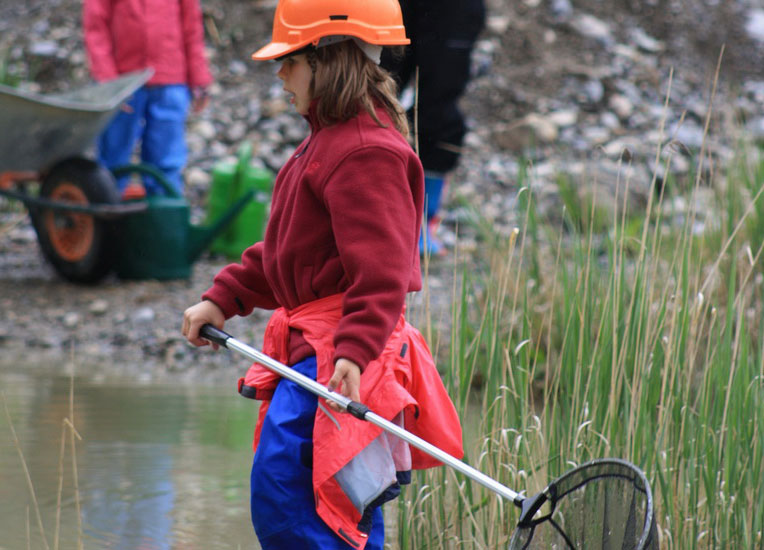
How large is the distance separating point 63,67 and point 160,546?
6.72m

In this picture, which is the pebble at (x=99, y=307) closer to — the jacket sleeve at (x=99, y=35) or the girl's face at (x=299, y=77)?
the jacket sleeve at (x=99, y=35)

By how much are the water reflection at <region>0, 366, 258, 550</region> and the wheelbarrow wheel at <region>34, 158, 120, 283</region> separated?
1.02m

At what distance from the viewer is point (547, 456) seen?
2.51 meters

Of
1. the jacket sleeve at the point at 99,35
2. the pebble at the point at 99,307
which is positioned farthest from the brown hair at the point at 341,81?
the jacket sleeve at the point at 99,35

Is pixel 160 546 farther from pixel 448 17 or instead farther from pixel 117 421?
pixel 448 17

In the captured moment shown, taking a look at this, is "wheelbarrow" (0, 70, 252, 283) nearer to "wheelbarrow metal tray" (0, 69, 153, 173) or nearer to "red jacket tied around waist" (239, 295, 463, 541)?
"wheelbarrow metal tray" (0, 69, 153, 173)

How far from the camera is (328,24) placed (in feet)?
6.70

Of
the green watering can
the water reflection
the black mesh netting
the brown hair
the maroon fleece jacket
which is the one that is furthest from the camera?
the green watering can

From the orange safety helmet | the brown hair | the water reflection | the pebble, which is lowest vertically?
the pebble

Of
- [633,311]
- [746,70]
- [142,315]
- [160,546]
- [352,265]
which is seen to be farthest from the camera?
[746,70]

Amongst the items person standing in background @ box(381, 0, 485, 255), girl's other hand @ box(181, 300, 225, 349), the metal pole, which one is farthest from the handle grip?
person standing in background @ box(381, 0, 485, 255)

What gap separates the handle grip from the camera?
2.12m

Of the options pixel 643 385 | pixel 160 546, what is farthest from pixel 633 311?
pixel 160 546

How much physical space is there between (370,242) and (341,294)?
149 millimetres
